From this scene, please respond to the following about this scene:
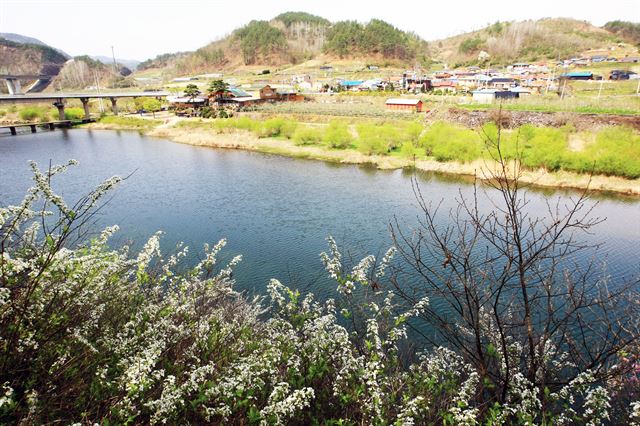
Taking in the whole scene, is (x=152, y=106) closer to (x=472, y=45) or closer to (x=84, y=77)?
(x=84, y=77)

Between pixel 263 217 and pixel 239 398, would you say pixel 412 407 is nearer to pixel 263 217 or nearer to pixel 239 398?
pixel 239 398

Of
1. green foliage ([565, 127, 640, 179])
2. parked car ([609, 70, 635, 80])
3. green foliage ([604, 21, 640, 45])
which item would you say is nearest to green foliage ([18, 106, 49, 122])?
green foliage ([565, 127, 640, 179])

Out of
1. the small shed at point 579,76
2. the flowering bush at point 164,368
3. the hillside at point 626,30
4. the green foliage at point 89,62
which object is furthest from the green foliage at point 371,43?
the flowering bush at point 164,368

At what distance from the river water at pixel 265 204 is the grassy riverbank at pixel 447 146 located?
1.99 metres

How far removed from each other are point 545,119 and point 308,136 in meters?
22.5

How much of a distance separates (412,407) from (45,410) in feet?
11.7

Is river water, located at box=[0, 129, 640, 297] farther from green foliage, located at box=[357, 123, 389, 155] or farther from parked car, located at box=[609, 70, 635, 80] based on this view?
parked car, located at box=[609, 70, 635, 80]

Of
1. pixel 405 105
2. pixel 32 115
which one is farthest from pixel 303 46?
pixel 32 115

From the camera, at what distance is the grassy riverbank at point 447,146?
80.2 ft

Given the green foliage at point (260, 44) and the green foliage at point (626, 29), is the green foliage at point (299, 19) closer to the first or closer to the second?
the green foliage at point (260, 44)

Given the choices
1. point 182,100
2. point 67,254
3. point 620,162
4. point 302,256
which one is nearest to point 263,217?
point 302,256

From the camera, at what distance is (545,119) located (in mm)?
36594

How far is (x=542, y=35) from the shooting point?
4348 inches

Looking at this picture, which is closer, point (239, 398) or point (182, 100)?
point (239, 398)
